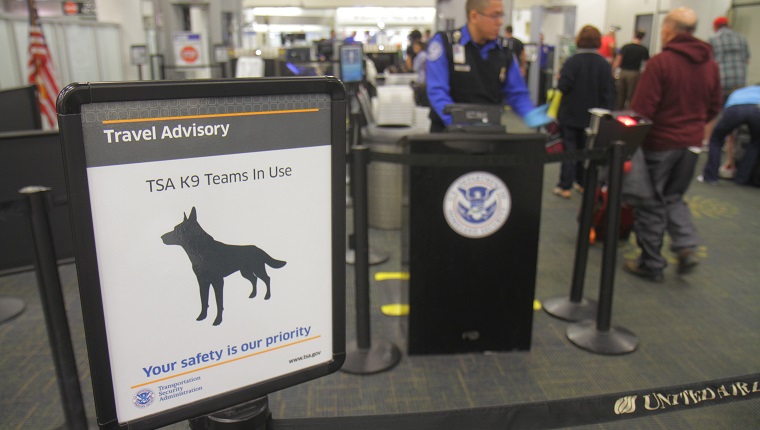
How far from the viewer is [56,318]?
1670mm

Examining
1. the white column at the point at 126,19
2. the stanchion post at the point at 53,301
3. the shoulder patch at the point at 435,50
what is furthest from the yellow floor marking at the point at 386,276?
the white column at the point at 126,19

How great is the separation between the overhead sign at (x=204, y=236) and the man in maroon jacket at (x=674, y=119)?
293 cm

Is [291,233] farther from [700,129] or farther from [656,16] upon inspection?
[656,16]

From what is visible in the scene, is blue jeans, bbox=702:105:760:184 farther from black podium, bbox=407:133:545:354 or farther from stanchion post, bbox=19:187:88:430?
stanchion post, bbox=19:187:88:430

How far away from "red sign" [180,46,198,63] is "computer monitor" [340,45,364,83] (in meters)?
5.30

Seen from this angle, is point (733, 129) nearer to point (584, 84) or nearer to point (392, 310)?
point (584, 84)

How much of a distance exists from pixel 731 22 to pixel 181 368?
11.0 m

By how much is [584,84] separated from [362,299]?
3563 millimetres

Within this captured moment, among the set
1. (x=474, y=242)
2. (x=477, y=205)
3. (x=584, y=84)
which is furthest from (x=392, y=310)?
(x=584, y=84)

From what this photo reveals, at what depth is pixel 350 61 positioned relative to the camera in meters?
9.01

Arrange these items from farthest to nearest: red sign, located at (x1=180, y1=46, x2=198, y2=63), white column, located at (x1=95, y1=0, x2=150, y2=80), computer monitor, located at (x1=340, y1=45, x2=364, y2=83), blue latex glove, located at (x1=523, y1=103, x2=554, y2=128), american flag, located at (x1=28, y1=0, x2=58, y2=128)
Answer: red sign, located at (x1=180, y1=46, x2=198, y2=63), white column, located at (x1=95, y1=0, x2=150, y2=80), computer monitor, located at (x1=340, y1=45, x2=364, y2=83), american flag, located at (x1=28, y1=0, x2=58, y2=128), blue latex glove, located at (x1=523, y1=103, x2=554, y2=128)

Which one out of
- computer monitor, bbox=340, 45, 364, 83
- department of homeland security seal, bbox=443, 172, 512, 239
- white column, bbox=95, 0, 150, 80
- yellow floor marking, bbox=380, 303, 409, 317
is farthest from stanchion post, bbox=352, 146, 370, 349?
white column, bbox=95, 0, 150, 80

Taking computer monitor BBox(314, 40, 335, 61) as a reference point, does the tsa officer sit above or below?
below

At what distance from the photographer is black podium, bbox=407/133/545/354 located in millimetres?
2484
